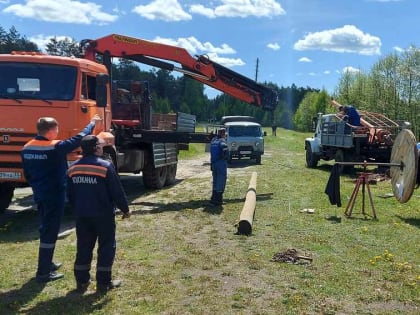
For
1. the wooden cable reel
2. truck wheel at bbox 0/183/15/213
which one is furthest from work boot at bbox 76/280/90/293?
the wooden cable reel

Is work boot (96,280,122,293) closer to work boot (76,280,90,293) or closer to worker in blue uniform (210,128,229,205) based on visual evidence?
work boot (76,280,90,293)

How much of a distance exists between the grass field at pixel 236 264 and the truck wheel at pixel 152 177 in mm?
2712

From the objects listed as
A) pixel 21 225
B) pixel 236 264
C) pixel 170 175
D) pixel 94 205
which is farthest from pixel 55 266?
pixel 170 175

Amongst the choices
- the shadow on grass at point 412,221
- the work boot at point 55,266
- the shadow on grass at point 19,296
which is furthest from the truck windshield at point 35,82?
the shadow on grass at point 412,221

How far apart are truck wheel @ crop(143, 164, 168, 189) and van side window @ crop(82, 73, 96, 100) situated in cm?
459

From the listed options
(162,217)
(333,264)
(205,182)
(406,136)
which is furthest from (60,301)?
(205,182)

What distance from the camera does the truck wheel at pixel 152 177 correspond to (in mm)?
14800

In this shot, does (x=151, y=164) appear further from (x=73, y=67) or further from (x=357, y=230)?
(x=357, y=230)

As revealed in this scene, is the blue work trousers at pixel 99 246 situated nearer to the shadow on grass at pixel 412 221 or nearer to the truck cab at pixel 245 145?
the shadow on grass at pixel 412 221

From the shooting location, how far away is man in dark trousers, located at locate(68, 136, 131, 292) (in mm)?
5660

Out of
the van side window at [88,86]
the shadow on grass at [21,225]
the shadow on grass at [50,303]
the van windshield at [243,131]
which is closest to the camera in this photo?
the shadow on grass at [50,303]

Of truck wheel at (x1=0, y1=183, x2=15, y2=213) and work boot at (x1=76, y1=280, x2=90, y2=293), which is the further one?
truck wheel at (x1=0, y1=183, x2=15, y2=213)

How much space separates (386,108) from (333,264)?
43.0m

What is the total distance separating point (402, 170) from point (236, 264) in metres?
5.54
